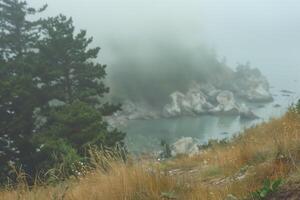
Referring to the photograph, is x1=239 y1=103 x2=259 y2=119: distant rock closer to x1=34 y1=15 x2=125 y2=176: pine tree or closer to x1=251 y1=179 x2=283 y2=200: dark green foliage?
x1=34 y1=15 x2=125 y2=176: pine tree

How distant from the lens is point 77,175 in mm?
6016

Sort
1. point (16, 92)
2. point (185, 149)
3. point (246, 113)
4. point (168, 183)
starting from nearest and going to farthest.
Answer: point (168, 183) < point (185, 149) < point (16, 92) < point (246, 113)

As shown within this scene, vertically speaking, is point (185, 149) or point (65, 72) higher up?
point (65, 72)

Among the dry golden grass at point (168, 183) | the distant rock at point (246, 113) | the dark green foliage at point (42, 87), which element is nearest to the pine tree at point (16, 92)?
the dark green foliage at point (42, 87)

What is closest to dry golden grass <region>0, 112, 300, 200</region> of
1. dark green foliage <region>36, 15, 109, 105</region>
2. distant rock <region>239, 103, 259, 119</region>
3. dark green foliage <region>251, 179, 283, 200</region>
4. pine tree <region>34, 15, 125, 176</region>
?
dark green foliage <region>251, 179, 283, 200</region>

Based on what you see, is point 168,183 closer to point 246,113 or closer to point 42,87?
point 42,87

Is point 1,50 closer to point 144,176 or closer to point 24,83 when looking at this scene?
point 24,83

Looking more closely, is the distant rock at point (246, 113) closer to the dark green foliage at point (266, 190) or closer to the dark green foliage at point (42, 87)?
the dark green foliage at point (42, 87)

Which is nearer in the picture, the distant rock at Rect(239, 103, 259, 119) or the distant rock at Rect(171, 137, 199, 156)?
the distant rock at Rect(171, 137, 199, 156)

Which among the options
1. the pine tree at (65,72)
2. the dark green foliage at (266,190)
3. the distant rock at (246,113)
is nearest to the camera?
the dark green foliage at (266,190)

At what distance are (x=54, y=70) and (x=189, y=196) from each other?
98.6ft

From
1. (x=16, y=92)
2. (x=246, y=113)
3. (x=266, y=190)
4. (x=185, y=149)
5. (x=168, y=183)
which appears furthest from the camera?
(x=246, y=113)

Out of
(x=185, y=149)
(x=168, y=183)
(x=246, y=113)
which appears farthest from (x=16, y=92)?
(x=246, y=113)

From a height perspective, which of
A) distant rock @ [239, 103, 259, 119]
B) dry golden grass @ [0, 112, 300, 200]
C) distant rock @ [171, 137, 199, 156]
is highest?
dry golden grass @ [0, 112, 300, 200]
